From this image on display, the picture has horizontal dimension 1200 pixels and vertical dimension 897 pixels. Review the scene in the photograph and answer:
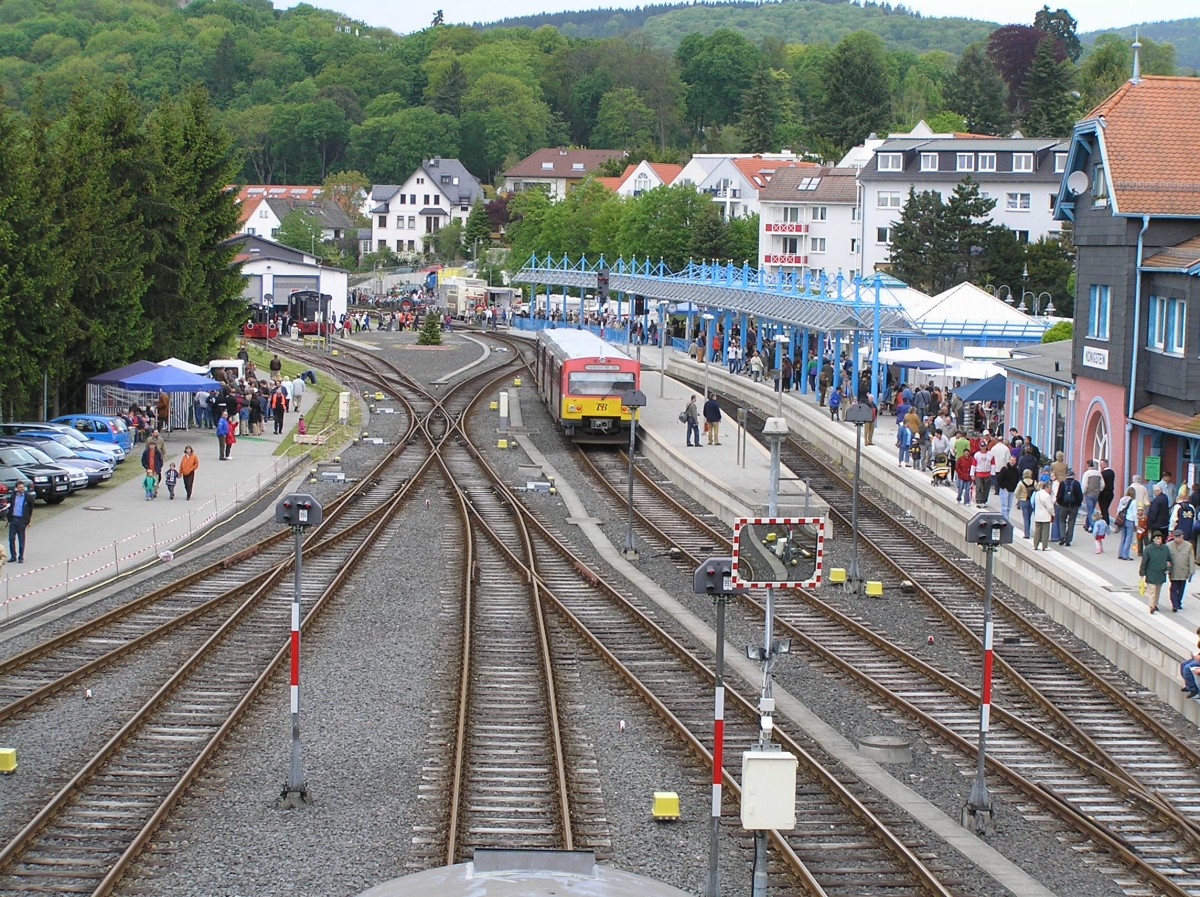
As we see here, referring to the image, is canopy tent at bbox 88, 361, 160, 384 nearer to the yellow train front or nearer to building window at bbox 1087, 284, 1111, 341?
the yellow train front

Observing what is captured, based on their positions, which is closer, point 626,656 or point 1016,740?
point 1016,740

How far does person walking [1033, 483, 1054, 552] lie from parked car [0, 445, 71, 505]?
62.7 feet

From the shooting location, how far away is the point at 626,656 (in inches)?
909

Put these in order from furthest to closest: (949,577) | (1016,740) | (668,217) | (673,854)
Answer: (668,217)
(949,577)
(1016,740)
(673,854)

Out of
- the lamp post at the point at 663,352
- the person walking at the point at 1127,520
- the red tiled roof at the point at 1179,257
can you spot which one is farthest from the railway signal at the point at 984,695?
the lamp post at the point at 663,352

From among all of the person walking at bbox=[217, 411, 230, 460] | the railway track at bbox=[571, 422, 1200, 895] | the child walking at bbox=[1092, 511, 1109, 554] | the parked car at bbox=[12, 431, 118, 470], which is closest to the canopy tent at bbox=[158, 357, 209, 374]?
the person walking at bbox=[217, 411, 230, 460]

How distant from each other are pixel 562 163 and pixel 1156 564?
150225mm

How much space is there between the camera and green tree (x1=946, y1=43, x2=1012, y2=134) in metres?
139

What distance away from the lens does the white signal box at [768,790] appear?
13.3 m

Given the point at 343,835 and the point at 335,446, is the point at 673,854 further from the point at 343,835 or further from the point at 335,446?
the point at 335,446

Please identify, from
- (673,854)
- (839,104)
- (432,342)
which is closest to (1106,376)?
(673,854)

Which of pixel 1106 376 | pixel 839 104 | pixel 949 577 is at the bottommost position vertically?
pixel 949 577

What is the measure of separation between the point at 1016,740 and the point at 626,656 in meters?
5.57

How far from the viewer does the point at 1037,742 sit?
1961cm
